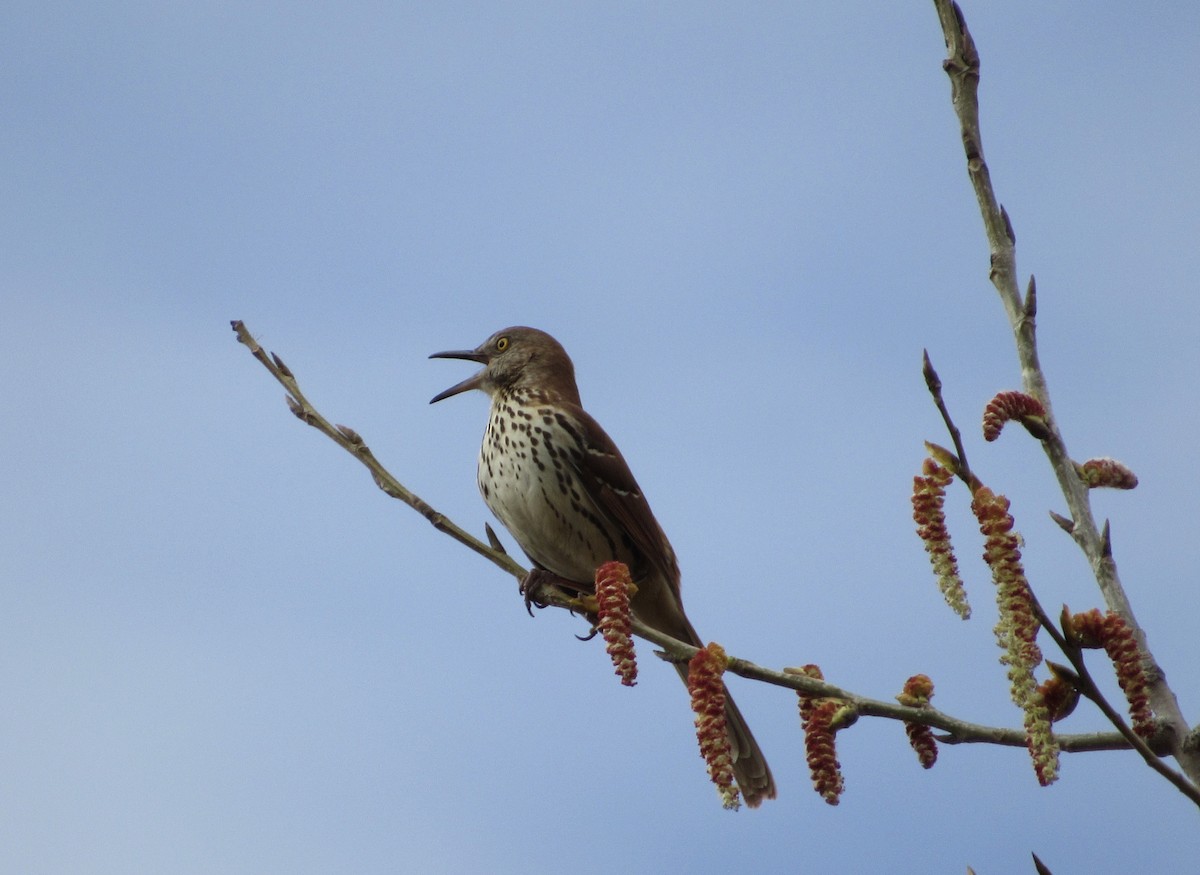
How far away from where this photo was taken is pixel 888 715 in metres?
2.43

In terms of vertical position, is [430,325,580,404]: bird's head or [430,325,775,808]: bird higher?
[430,325,580,404]: bird's head

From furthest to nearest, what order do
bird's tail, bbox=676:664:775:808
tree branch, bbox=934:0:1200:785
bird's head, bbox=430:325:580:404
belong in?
1. bird's head, bbox=430:325:580:404
2. bird's tail, bbox=676:664:775:808
3. tree branch, bbox=934:0:1200:785

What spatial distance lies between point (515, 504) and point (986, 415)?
3.82 metres

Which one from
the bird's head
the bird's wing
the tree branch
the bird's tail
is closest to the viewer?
the tree branch

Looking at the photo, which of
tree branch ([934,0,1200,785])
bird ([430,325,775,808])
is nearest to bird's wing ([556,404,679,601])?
bird ([430,325,775,808])

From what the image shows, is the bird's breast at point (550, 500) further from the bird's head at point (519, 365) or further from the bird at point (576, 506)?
the bird's head at point (519, 365)

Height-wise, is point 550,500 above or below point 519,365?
below

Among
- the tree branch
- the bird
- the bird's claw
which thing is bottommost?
the tree branch

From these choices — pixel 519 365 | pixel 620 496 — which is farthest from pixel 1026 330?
pixel 519 365

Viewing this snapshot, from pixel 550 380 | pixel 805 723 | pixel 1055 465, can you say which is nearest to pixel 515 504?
pixel 550 380

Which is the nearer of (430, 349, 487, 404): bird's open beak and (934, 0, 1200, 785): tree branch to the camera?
(934, 0, 1200, 785): tree branch

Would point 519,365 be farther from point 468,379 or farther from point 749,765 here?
point 749,765

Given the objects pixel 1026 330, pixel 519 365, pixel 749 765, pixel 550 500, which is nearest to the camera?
pixel 1026 330

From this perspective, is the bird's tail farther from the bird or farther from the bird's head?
the bird's head
